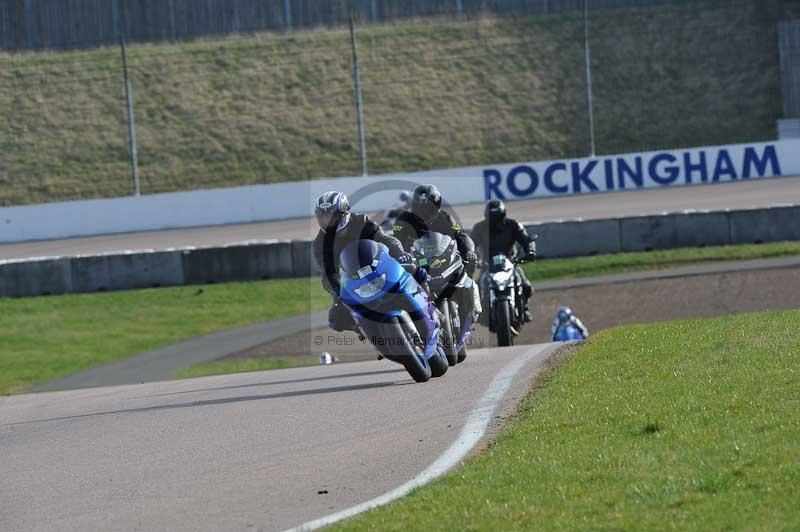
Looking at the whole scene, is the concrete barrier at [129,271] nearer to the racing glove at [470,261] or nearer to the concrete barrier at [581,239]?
the concrete barrier at [581,239]

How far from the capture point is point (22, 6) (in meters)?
47.9

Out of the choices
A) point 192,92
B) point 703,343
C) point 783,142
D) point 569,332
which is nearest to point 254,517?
point 703,343

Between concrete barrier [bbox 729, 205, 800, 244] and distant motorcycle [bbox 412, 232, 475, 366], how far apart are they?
46.0 feet

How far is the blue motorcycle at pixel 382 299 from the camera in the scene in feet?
31.6

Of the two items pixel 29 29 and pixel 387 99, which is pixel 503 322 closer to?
pixel 387 99

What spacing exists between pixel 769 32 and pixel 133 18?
23.5 meters

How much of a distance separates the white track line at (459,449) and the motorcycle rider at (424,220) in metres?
1.83

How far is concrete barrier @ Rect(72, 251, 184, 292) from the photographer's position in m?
24.5

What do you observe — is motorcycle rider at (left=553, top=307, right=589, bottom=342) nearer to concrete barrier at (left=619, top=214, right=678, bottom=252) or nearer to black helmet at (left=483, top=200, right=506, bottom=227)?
black helmet at (left=483, top=200, right=506, bottom=227)

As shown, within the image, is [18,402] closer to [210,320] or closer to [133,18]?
[210,320]

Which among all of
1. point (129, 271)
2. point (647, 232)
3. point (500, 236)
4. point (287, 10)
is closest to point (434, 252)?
point (500, 236)

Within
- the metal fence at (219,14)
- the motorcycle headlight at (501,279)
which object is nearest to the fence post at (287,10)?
the metal fence at (219,14)

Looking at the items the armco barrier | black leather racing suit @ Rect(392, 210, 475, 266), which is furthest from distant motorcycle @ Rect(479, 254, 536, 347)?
the armco barrier

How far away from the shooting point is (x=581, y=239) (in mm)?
24750
